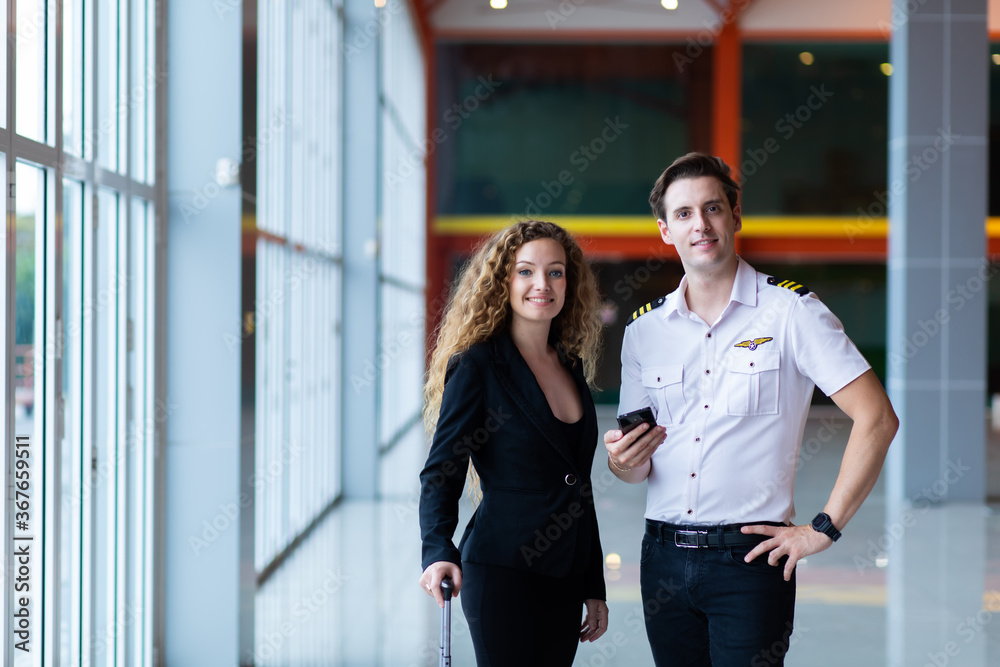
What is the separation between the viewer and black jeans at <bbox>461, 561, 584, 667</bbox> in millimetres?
2143

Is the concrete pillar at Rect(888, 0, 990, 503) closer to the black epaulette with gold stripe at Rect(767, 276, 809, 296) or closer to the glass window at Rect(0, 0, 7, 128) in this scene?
the black epaulette with gold stripe at Rect(767, 276, 809, 296)

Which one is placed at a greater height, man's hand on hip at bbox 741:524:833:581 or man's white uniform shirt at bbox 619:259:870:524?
man's white uniform shirt at bbox 619:259:870:524

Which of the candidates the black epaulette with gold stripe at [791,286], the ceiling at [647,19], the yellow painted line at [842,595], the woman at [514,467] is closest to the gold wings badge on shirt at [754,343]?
the black epaulette with gold stripe at [791,286]

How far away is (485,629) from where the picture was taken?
2.15 m

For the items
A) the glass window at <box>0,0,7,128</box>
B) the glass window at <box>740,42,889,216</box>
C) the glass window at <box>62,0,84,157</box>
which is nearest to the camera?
the glass window at <box>0,0,7,128</box>

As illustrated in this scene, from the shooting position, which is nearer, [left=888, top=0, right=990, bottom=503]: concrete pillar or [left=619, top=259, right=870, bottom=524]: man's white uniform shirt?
[left=619, top=259, right=870, bottom=524]: man's white uniform shirt

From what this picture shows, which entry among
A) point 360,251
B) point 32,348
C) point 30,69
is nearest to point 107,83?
point 30,69

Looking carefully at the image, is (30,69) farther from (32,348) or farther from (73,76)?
(32,348)

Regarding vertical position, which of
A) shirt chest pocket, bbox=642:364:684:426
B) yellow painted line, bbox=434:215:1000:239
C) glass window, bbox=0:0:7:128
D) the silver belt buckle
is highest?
yellow painted line, bbox=434:215:1000:239

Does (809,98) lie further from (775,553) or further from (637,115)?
(775,553)

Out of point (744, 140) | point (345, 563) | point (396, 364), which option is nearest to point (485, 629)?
point (345, 563)

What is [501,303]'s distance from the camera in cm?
229

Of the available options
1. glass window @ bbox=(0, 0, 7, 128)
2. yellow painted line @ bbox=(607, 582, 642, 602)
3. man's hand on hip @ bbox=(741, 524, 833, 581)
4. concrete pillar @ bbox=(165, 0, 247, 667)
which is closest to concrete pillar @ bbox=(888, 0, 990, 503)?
yellow painted line @ bbox=(607, 582, 642, 602)

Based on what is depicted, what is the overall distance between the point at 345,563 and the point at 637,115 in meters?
11.4
